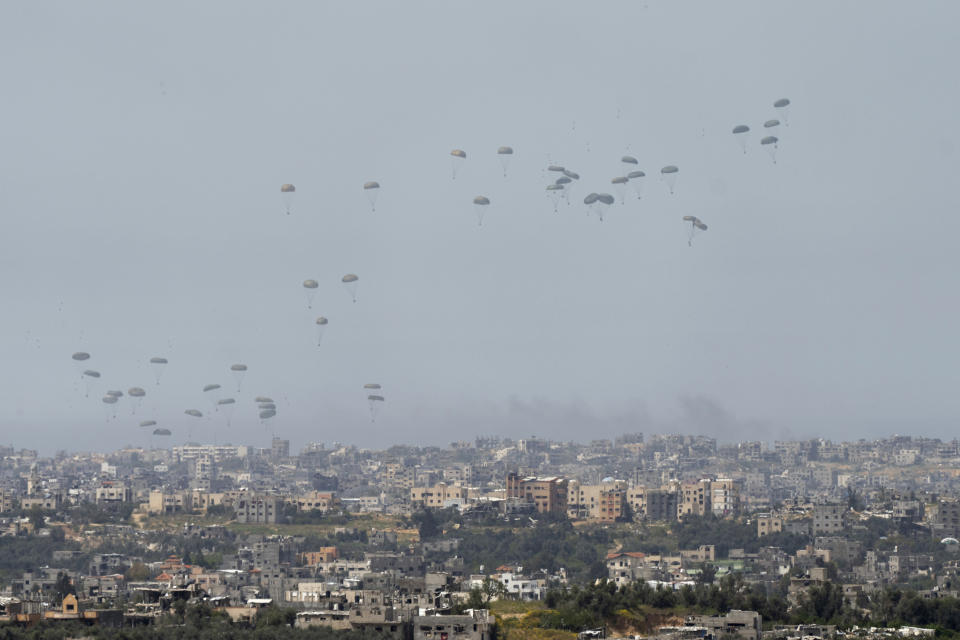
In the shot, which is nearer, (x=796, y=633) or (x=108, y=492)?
(x=796, y=633)

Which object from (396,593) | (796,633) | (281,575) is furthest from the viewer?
(281,575)

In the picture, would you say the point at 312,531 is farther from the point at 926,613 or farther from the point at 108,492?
the point at 926,613

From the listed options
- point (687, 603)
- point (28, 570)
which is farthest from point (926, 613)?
point (28, 570)

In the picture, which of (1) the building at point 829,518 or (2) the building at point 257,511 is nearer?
(1) the building at point 829,518

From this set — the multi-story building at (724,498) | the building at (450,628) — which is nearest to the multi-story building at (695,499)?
the multi-story building at (724,498)

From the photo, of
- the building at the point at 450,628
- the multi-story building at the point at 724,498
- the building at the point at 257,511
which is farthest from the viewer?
the multi-story building at the point at 724,498

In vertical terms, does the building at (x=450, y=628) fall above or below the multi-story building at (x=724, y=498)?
below

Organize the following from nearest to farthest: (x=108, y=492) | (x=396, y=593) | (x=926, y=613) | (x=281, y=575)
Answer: (x=926, y=613) < (x=396, y=593) < (x=281, y=575) < (x=108, y=492)

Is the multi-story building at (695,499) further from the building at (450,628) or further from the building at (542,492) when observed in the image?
the building at (450,628)
